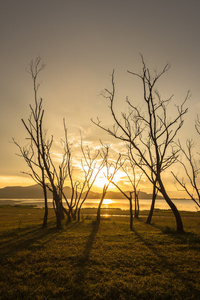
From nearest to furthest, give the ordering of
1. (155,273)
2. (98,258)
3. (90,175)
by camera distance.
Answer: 1. (155,273)
2. (98,258)
3. (90,175)

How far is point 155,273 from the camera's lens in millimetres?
6031

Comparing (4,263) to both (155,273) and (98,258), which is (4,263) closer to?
(98,258)

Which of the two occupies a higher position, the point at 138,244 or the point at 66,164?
the point at 66,164

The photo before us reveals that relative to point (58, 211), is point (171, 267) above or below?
below

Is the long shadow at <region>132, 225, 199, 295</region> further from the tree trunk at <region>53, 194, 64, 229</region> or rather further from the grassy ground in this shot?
the tree trunk at <region>53, 194, 64, 229</region>

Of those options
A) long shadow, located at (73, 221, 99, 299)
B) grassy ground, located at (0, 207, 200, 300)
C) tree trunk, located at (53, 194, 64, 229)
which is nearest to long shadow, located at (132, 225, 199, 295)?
grassy ground, located at (0, 207, 200, 300)

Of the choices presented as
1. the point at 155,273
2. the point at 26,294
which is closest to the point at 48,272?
the point at 26,294

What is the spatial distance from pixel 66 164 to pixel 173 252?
1516 centimetres

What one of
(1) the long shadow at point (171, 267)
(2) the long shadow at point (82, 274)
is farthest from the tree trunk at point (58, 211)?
(1) the long shadow at point (171, 267)

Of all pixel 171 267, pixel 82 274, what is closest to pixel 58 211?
pixel 82 274

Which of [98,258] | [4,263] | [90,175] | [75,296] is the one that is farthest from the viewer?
[90,175]

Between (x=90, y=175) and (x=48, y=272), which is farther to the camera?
(x=90, y=175)

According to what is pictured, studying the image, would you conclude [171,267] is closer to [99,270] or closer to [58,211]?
[99,270]

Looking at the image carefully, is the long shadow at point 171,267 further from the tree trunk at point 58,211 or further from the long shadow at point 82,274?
the tree trunk at point 58,211
